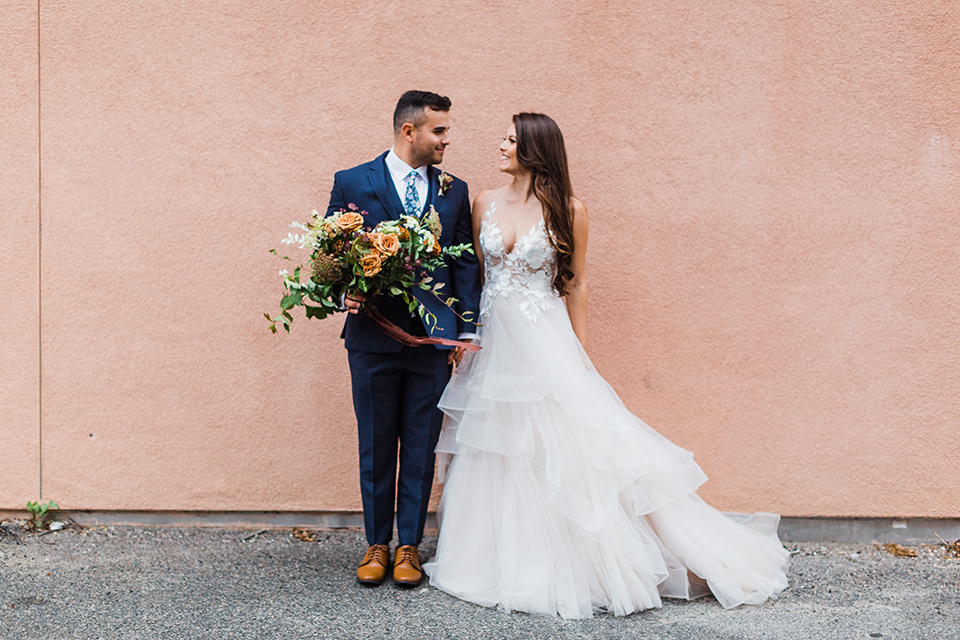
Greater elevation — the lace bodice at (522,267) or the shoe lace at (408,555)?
the lace bodice at (522,267)

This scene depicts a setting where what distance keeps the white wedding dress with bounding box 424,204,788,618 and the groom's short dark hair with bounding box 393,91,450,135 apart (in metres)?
0.51

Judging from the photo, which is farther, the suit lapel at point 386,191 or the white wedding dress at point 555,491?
the suit lapel at point 386,191

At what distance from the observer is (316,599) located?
10.3 ft

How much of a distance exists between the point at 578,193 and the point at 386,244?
1.36 meters

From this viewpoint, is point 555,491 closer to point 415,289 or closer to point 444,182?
point 415,289

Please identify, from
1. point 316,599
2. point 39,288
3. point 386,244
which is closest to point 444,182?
point 386,244

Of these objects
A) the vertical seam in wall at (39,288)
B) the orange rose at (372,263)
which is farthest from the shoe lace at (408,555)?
the vertical seam in wall at (39,288)

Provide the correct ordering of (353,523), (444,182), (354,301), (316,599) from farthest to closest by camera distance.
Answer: (353,523) → (444,182) → (316,599) → (354,301)

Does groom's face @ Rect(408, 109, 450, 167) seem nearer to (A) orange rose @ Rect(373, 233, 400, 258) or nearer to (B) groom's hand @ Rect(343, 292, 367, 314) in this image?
(A) orange rose @ Rect(373, 233, 400, 258)

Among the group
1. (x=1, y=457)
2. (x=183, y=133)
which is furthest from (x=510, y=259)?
(x=1, y=457)

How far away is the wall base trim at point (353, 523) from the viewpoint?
3.89m

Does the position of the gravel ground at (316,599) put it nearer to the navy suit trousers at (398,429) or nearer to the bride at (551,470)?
the bride at (551,470)

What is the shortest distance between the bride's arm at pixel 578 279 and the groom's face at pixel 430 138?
656 millimetres

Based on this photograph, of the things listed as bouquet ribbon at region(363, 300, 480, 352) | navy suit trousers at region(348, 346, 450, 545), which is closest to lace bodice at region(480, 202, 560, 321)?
bouquet ribbon at region(363, 300, 480, 352)
